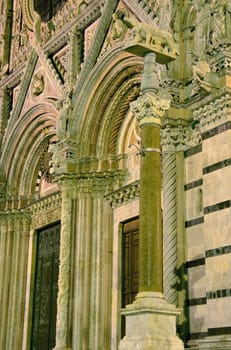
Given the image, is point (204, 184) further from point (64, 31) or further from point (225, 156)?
point (64, 31)

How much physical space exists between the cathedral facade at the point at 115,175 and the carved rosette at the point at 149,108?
17 mm

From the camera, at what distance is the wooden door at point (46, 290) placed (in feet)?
45.6

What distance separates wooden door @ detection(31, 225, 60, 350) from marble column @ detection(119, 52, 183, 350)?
6.78 meters

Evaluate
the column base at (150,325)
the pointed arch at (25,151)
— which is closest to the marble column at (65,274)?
the pointed arch at (25,151)

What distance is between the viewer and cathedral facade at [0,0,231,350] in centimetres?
799

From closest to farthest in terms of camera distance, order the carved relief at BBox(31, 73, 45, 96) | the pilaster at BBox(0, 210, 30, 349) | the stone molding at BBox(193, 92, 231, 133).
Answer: the stone molding at BBox(193, 92, 231, 133)
the pilaster at BBox(0, 210, 30, 349)
the carved relief at BBox(31, 73, 45, 96)

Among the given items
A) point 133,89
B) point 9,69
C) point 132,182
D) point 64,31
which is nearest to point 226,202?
point 132,182

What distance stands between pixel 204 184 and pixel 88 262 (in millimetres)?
3738

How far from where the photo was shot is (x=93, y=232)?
12.6 meters

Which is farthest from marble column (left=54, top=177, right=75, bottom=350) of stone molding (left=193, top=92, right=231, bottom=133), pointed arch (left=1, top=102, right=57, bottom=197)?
stone molding (left=193, top=92, right=231, bottom=133)

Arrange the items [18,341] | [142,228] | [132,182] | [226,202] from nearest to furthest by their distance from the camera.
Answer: [142,228]
[226,202]
[132,182]
[18,341]

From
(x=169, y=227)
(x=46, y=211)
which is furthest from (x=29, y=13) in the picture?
(x=169, y=227)

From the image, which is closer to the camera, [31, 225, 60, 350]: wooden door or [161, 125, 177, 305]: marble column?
[161, 125, 177, 305]: marble column

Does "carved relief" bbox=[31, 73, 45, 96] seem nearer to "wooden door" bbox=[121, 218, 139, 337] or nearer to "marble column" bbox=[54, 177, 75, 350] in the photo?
"marble column" bbox=[54, 177, 75, 350]
